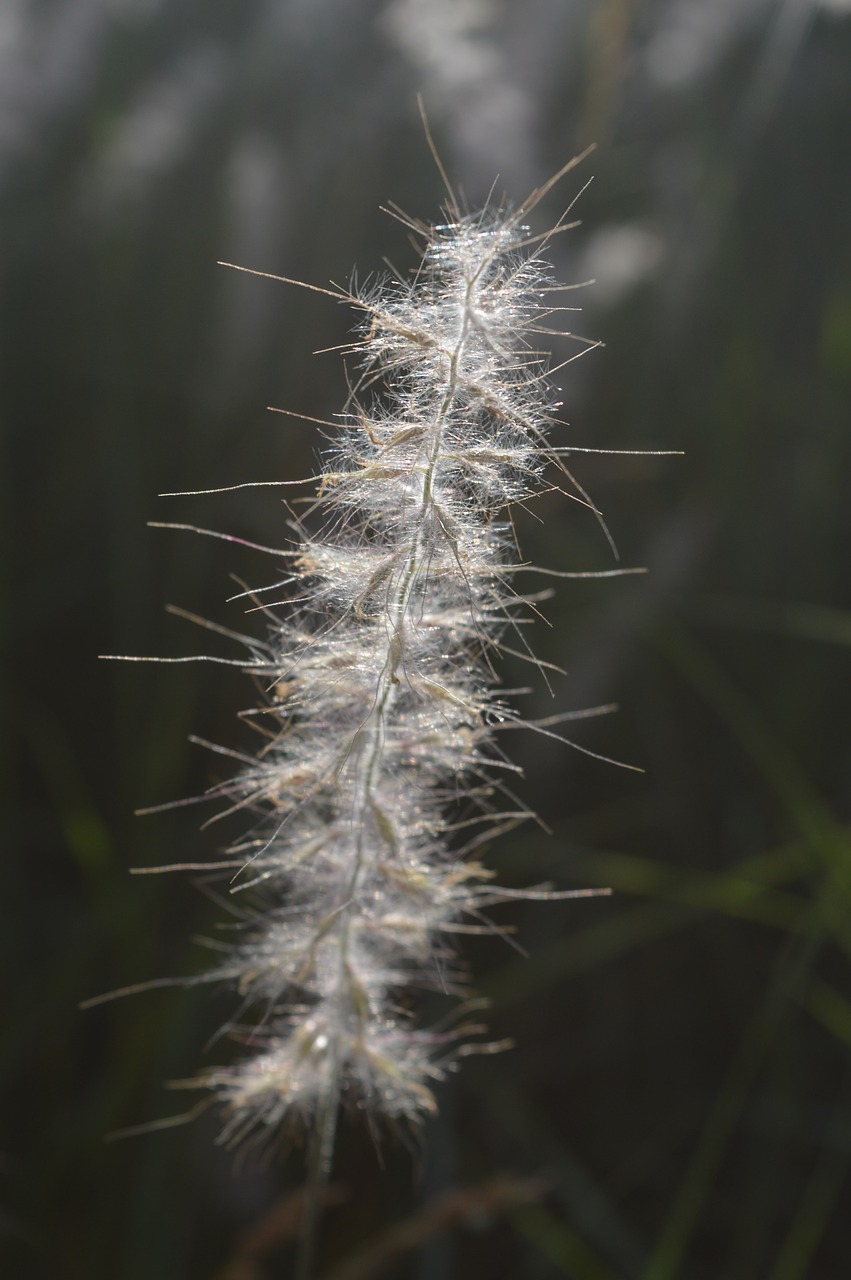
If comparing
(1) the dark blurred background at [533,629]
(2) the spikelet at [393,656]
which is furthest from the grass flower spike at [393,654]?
(1) the dark blurred background at [533,629]

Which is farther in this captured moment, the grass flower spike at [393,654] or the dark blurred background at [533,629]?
the dark blurred background at [533,629]

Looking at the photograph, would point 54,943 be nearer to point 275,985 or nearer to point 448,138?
point 275,985

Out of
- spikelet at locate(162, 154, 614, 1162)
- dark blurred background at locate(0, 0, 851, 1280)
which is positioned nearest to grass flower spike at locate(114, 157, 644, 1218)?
spikelet at locate(162, 154, 614, 1162)

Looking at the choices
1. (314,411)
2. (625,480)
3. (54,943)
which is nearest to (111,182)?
(314,411)

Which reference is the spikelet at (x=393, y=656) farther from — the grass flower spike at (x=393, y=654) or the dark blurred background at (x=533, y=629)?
the dark blurred background at (x=533, y=629)

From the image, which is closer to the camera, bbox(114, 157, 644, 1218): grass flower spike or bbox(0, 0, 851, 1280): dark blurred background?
bbox(114, 157, 644, 1218): grass flower spike

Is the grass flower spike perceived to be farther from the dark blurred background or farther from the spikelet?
the dark blurred background
